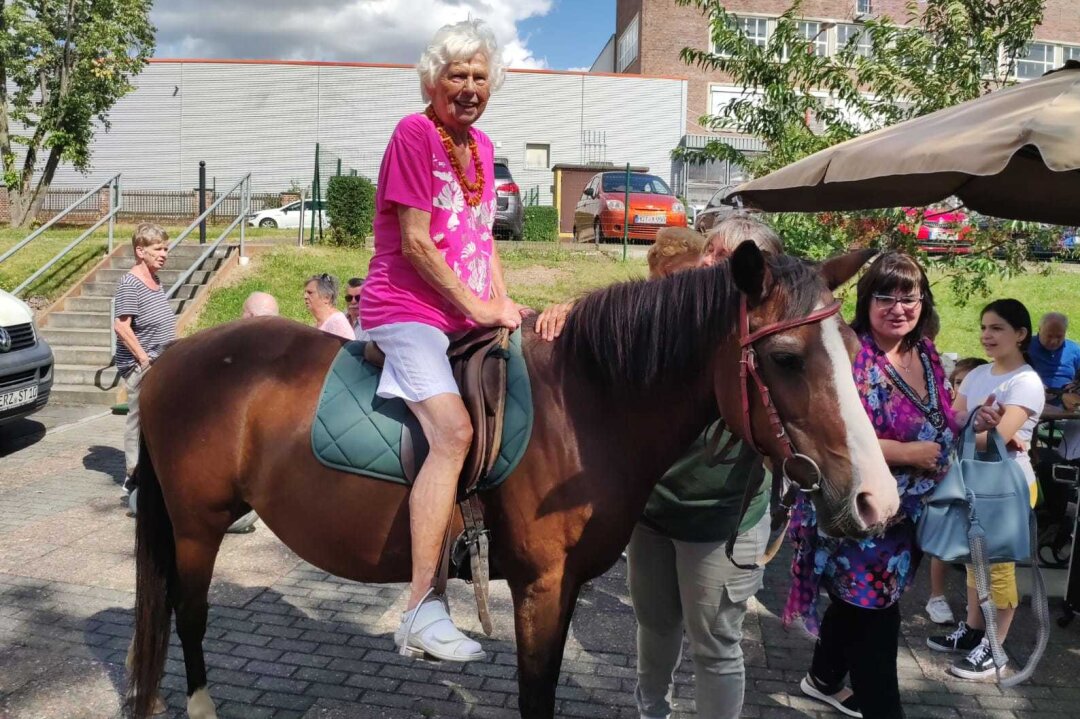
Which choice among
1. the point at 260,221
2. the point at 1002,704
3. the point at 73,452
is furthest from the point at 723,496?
the point at 260,221

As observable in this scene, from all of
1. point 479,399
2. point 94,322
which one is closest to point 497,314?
point 479,399

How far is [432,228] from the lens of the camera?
2744 mm

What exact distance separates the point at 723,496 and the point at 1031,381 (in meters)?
2.35

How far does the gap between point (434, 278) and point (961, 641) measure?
11.6 feet

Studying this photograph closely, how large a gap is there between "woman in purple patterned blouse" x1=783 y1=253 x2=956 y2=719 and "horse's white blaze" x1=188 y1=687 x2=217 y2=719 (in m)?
2.62

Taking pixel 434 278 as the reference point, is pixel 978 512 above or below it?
below

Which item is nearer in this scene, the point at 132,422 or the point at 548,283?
the point at 132,422

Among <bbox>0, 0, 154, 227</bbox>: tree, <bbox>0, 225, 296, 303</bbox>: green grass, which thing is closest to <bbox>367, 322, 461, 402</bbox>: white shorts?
<bbox>0, 225, 296, 303</bbox>: green grass

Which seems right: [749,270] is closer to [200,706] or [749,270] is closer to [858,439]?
[858,439]

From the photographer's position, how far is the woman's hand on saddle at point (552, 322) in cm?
271

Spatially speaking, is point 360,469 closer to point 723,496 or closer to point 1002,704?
point 723,496

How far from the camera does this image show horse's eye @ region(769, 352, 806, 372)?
85.7 inches

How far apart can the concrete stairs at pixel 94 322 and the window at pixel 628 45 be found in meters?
34.4

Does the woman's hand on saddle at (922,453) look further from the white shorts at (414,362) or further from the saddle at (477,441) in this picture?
the white shorts at (414,362)
